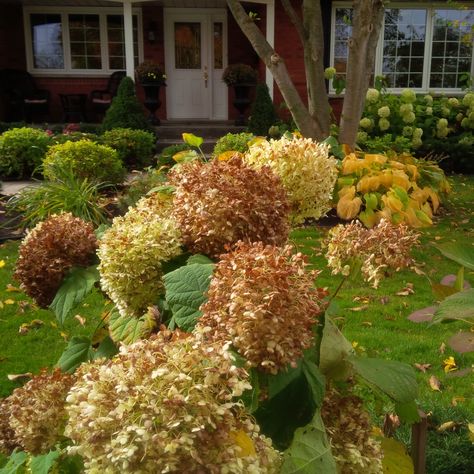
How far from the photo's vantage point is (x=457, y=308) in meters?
1.23

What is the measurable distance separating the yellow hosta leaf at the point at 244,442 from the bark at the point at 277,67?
Answer: 752 cm

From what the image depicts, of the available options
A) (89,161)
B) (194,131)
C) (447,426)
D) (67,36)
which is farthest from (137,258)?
(67,36)

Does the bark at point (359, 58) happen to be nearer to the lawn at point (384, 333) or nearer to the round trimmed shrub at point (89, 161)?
the lawn at point (384, 333)

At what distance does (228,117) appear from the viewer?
16250mm

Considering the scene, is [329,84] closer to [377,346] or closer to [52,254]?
[377,346]

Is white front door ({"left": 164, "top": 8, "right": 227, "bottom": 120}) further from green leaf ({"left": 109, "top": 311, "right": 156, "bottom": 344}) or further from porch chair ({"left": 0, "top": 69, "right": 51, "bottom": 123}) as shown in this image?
green leaf ({"left": 109, "top": 311, "right": 156, "bottom": 344})

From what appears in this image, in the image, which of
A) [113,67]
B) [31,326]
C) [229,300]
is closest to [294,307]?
[229,300]

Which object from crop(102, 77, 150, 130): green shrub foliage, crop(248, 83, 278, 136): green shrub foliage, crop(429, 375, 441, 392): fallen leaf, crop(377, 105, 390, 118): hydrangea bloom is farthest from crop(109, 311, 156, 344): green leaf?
crop(102, 77, 150, 130): green shrub foliage

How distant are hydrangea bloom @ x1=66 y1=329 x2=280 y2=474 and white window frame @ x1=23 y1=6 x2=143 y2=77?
16.1m

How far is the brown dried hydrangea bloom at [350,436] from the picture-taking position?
1.10 meters

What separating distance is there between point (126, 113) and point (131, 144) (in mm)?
1790

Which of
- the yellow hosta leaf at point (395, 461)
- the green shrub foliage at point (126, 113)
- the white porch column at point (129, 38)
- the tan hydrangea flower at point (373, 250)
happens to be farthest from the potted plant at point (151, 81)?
the yellow hosta leaf at point (395, 461)

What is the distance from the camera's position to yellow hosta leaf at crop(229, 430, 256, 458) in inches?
32.3

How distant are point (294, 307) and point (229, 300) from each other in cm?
10
